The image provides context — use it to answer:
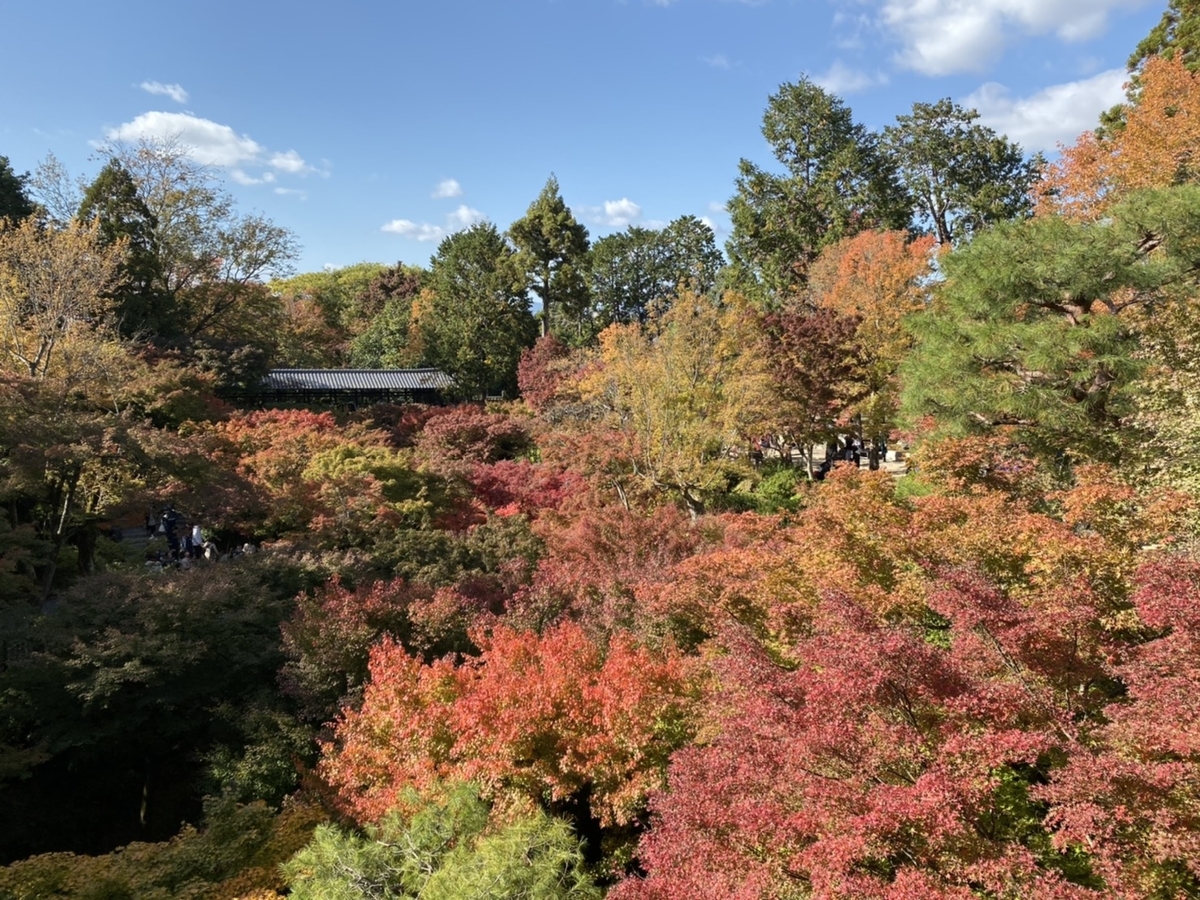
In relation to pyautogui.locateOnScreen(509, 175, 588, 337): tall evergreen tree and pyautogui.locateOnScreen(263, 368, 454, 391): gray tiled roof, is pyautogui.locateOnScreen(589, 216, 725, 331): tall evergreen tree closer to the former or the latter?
pyautogui.locateOnScreen(509, 175, 588, 337): tall evergreen tree

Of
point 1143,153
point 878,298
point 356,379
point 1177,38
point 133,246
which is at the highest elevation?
point 1177,38

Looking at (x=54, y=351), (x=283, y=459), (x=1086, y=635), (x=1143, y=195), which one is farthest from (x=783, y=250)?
(x=1086, y=635)

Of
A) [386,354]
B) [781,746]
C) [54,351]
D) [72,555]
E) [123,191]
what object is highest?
[123,191]

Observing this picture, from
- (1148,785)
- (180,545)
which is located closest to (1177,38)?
(1148,785)

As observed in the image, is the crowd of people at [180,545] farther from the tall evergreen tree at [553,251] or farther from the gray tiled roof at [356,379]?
the tall evergreen tree at [553,251]

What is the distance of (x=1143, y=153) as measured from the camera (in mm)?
17781

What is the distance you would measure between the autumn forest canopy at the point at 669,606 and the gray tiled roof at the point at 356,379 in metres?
5.26

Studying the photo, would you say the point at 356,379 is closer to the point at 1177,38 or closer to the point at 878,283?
the point at 878,283

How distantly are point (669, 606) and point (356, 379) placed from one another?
23711 millimetres

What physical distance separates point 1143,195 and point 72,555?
19.9 meters

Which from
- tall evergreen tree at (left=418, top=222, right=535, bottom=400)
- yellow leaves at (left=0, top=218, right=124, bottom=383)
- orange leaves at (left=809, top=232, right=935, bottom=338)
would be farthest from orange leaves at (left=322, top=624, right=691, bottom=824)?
tall evergreen tree at (left=418, top=222, right=535, bottom=400)

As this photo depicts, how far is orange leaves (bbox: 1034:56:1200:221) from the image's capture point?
17.1 meters

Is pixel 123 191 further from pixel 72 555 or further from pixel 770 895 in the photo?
pixel 770 895

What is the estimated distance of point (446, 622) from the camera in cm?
895
